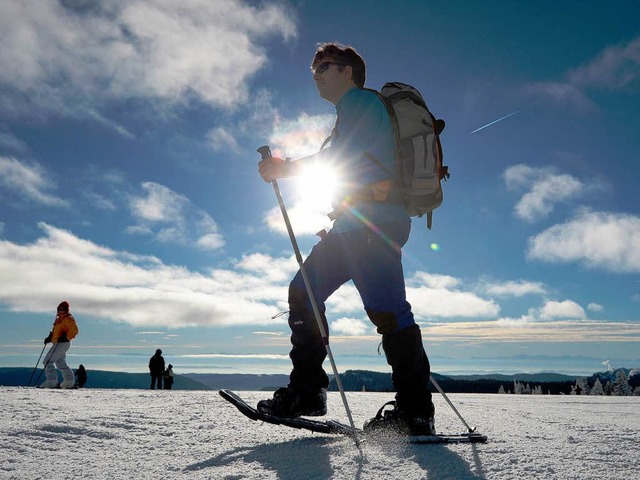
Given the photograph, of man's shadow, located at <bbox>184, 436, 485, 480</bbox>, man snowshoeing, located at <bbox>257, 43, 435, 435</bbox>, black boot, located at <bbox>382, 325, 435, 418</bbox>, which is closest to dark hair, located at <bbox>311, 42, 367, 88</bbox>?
man snowshoeing, located at <bbox>257, 43, 435, 435</bbox>

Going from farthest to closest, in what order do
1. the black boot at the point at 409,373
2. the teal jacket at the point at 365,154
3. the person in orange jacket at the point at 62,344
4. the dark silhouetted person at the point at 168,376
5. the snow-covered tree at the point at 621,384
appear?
the snow-covered tree at the point at 621,384 → the dark silhouetted person at the point at 168,376 → the person in orange jacket at the point at 62,344 → the teal jacket at the point at 365,154 → the black boot at the point at 409,373

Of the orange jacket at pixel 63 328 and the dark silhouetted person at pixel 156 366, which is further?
the dark silhouetted person at pixel 156 366

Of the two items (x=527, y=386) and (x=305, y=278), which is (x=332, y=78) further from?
(x=527, y=386)

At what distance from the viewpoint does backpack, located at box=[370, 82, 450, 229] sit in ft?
10.0

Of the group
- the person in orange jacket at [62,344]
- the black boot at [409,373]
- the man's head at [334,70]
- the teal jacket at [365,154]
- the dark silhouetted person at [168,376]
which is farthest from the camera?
the dark silhouetted person at [168,376]

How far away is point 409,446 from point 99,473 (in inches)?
57.2

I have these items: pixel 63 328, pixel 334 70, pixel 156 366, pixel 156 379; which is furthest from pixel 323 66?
pixel 156 379

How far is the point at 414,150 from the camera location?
120 inches

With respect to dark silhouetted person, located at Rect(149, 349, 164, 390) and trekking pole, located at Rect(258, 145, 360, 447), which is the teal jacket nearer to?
trekking pole, located at Rect(258, 145, 360, 447)

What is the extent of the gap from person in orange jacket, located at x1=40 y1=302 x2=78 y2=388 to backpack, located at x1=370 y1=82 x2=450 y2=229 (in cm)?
1216

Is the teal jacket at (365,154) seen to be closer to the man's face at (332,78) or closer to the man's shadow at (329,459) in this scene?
the man's face at (332,78)

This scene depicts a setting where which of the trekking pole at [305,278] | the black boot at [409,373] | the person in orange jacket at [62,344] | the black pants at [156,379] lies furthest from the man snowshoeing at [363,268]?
the black pants at [156,379]

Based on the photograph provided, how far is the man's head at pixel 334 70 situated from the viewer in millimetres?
3482

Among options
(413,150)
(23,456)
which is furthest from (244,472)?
(413,150)
